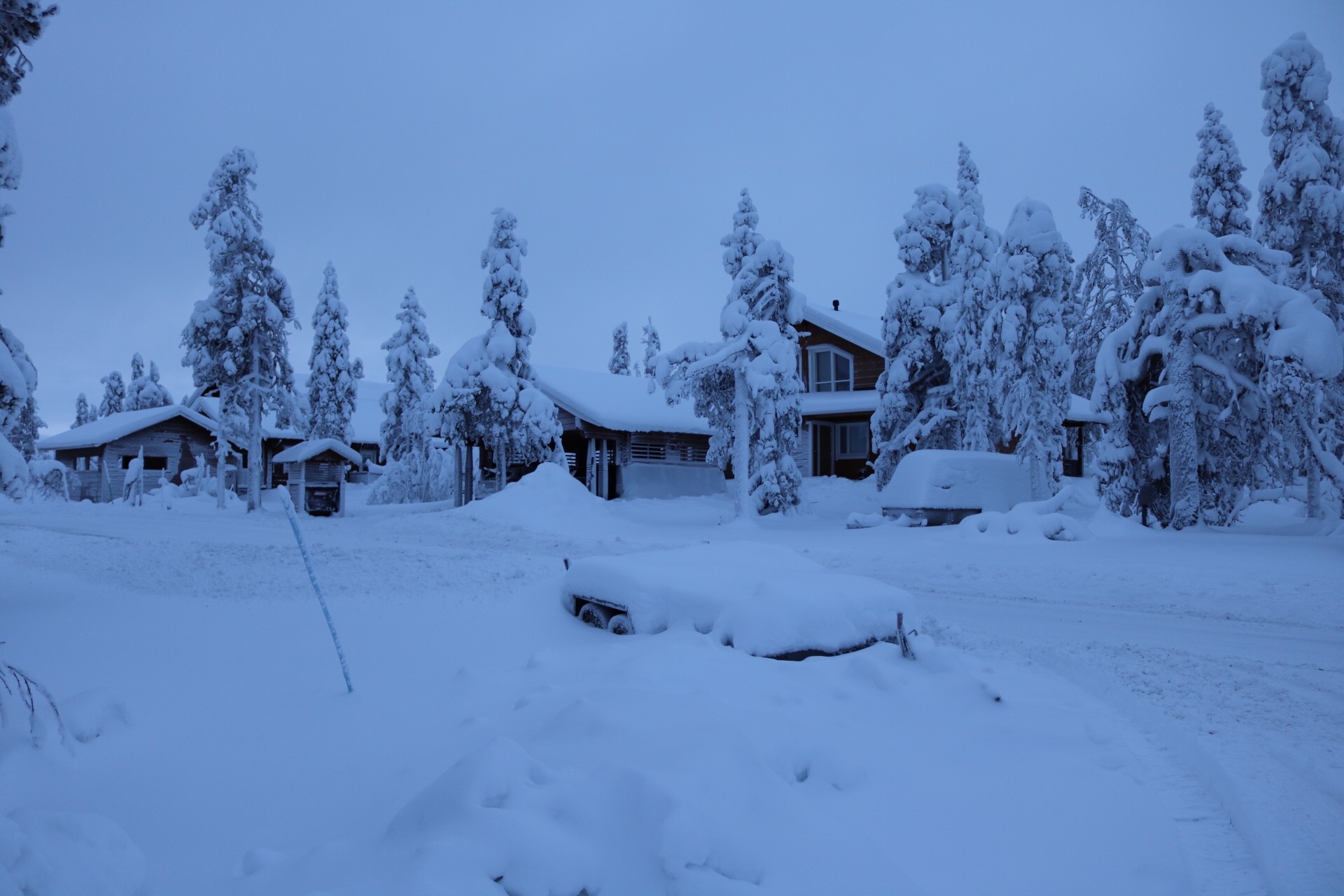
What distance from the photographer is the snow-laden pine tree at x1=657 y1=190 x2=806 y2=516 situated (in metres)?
22.0

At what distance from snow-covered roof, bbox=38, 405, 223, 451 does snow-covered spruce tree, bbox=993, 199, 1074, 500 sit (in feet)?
121

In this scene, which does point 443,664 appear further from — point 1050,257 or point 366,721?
point 1050,257

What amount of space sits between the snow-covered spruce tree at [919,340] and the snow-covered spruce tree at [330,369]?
31.4 meters

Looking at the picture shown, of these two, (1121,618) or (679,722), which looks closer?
(679,722)

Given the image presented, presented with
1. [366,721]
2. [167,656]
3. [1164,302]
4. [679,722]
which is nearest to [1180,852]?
[679,722]

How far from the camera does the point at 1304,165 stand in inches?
807

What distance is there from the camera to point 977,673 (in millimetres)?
6547

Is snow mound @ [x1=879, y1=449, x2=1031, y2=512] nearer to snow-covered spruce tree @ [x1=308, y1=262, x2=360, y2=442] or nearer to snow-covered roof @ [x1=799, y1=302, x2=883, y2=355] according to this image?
snow-covered roof @ [x1=799, y1=302, x2=883, y2=355]

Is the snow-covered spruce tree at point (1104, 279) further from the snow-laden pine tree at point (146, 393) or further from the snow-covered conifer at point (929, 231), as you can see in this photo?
the snow-laden pine tree at point (146, 393)

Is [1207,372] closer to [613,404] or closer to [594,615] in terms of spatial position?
[594,615]

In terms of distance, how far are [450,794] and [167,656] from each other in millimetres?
5128

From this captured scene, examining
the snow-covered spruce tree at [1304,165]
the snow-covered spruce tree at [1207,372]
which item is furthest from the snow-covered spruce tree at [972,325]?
the snow-covered spruce tree at [1304,165]

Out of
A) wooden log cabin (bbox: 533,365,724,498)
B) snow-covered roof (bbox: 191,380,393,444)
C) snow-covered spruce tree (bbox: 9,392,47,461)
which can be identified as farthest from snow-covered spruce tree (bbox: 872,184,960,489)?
snow-covered spruce tree (bbox: 9,392,47,461)

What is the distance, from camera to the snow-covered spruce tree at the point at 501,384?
2656 cm
